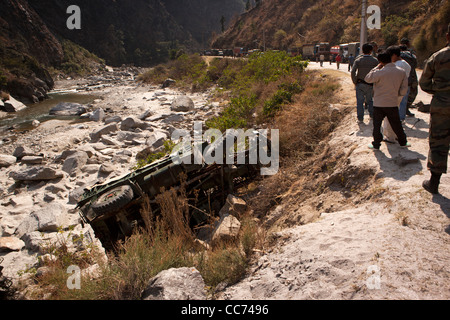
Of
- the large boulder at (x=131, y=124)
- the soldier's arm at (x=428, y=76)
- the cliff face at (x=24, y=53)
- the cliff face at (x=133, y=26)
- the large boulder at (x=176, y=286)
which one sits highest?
the cliff face at (x=133, y=26)

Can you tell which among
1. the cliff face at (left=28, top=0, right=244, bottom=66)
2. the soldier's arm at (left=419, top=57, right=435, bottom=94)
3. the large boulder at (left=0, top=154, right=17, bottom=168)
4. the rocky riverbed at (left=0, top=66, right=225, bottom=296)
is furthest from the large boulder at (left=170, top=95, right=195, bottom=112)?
the cliff face at (left=28, top=0, right=244, bottom=66)

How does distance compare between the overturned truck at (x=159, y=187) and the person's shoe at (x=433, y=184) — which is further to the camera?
the overturned truck at (x=159, y=187)

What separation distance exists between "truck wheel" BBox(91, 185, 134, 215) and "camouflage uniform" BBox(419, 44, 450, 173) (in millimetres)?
4064

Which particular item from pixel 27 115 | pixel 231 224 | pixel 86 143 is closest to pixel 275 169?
pixel 231 224

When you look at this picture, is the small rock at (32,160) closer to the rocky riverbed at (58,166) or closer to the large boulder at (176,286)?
the rocky riverbed at (58,166)

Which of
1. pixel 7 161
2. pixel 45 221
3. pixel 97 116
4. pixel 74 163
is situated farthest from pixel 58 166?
pixel 97 116

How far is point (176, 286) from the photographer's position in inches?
108

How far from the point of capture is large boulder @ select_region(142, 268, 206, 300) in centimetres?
264

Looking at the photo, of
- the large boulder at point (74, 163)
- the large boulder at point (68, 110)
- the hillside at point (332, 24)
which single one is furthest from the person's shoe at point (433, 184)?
the large boulder at point (68, 110)

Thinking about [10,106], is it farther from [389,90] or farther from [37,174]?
[389,90]

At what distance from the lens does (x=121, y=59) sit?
2677 inches

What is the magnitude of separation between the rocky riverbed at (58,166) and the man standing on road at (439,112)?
5.12 m

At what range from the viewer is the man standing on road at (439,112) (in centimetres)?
313
